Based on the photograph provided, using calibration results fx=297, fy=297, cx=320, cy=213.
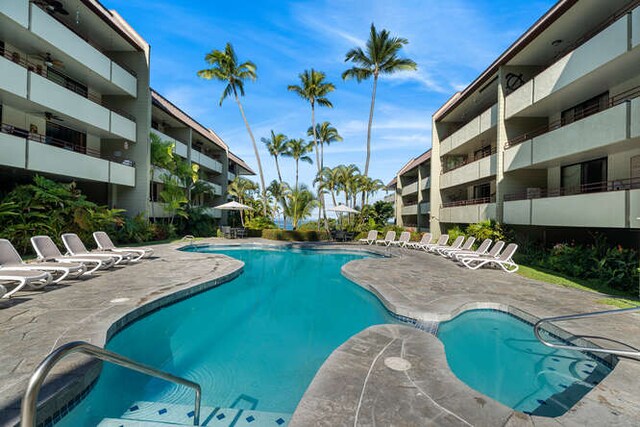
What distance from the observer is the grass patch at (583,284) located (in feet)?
23.1

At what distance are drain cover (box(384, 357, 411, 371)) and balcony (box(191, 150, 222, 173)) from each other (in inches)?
1030

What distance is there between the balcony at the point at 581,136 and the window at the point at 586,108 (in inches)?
17.3

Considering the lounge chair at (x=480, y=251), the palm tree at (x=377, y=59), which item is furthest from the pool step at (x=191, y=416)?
the palm tree at (x=377, y=59)

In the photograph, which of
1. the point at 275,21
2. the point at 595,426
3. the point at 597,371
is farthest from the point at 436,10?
the point at 595,426

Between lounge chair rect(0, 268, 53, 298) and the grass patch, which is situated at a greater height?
lounge chair rect(0, 268, 53, 298)

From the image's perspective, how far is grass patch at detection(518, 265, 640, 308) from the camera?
7.05 meters

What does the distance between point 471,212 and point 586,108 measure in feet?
24.3

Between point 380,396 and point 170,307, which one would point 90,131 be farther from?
point 380,396

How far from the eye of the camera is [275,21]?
14359 mm

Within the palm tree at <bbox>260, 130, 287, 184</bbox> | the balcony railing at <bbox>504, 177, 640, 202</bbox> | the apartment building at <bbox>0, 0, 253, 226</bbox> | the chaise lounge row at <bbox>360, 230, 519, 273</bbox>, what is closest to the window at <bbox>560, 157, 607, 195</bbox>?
the balcony railing at <bbox>504, 177, 640, 202</bbox>

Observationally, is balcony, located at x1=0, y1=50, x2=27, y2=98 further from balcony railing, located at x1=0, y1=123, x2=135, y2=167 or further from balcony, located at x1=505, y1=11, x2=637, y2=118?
balcony, located at x1=505, y1=11, x2=637, y2=118

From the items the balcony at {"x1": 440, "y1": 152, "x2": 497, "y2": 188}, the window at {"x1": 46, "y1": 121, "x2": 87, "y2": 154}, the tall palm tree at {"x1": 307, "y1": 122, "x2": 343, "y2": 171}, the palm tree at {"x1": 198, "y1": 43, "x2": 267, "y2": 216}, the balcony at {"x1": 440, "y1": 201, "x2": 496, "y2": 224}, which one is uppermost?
the palm tree at {"x1": 198, "y1": 43, "x2": 267, "y2": 216}

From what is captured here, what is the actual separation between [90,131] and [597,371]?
21989mm

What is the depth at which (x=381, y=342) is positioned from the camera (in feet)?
14.5
